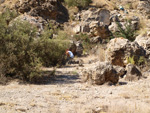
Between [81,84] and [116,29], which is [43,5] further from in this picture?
[81,84]

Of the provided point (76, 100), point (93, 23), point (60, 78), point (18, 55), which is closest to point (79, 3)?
point (93, 23)

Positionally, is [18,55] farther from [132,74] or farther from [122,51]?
[122,51]

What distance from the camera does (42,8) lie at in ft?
65.0

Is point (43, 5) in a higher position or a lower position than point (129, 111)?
higher

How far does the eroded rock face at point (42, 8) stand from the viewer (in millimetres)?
19359

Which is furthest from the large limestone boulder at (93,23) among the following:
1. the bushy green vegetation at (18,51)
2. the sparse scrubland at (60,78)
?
the bushy green vegetation at (18,51)

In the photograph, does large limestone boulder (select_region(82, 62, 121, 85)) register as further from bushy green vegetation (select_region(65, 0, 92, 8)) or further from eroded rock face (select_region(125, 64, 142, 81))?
bushy green vegetation (select_region(65, 0, 92, 8))

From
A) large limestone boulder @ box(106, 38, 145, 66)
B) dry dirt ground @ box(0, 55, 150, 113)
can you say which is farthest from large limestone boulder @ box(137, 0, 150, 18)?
dry dirt ground @ box(0, 55, 150, 113)

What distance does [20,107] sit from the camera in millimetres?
3787

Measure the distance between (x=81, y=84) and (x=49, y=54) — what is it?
12.2 ft

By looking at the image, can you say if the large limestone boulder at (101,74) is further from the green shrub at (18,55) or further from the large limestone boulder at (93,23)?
the large limestone boulder at (93,23)

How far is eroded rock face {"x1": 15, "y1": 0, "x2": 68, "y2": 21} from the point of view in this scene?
1936 cm

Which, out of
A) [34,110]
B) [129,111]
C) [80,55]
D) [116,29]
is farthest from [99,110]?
[116,29]

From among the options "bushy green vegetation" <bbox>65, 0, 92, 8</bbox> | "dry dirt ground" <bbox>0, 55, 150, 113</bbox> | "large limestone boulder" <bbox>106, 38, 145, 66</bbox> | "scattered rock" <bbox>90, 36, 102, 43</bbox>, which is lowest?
"dry dirt ground" <bbox>0, 55, 150, 113</bbox>
